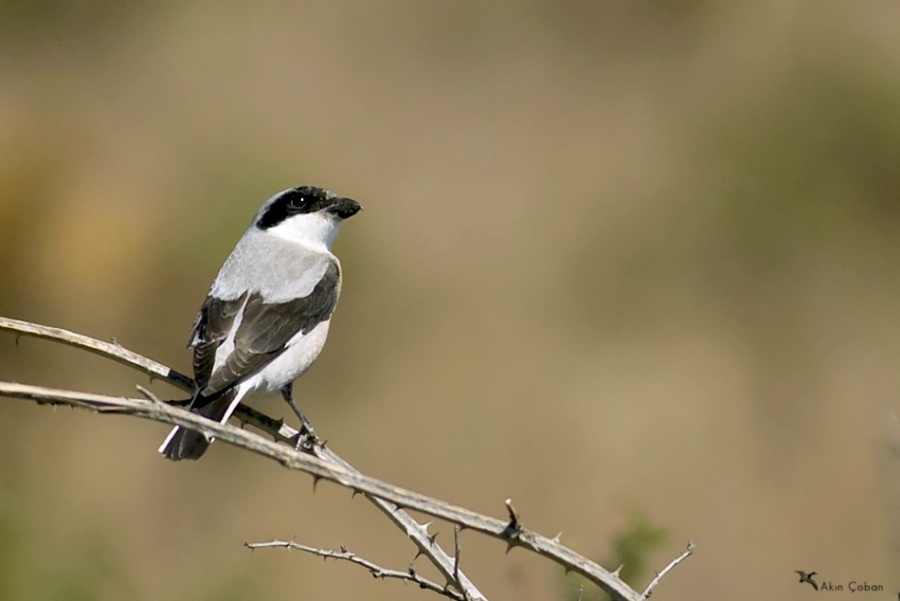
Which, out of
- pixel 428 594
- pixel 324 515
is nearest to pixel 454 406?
pixel 324 515

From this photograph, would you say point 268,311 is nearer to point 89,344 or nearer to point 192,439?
point 192,439

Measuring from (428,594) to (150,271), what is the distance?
9.67 ft

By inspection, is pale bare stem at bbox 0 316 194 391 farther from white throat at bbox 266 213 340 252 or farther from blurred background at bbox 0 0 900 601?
blurred background at bbox 0 0 900 601

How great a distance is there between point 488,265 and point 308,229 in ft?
13.4

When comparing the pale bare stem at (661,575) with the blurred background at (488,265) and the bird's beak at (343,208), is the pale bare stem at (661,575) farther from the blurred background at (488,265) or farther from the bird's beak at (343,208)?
the blurred background at (488,265)

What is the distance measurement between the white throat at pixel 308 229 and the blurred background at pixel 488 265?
173cm

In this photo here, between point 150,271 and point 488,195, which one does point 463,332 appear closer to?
point 488,195

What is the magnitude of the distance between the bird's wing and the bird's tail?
0.04 metres

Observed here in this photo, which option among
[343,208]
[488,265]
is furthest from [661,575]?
[488,265]

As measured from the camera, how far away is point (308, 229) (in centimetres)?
407

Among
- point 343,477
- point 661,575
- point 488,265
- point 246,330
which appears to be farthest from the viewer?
point 488,265

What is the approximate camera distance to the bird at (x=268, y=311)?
326cm

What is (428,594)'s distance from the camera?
19.3 feet

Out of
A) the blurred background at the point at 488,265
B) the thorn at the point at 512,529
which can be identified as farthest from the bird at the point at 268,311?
the blurred background at the point at 488,265
